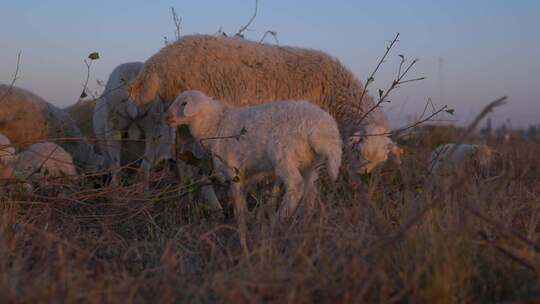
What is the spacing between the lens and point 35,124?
802cm

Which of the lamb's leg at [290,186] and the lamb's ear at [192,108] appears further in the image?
the lamb's ear at [192,108]

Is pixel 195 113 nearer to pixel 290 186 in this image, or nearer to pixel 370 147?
pixel 290 186

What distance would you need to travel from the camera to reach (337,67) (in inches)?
261

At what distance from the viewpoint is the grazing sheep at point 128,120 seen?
245 inches

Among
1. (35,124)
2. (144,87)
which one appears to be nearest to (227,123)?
(144,87)

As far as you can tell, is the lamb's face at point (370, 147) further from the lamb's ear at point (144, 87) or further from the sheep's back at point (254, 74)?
the lamb's ear at point (144, 87)

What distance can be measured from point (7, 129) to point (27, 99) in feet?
1.60

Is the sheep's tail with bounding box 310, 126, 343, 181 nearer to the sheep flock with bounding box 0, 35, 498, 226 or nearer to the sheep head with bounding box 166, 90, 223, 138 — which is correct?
the sheep flock with bounding box 0, 35, 498, 226

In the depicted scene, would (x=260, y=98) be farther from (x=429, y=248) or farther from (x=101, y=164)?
(x=429, y=248)

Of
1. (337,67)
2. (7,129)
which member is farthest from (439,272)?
(7,129)

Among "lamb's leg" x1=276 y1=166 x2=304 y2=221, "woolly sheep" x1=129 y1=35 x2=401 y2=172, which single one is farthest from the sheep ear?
"woolly sheep" x1=129 y1=35 x2=401 y2=172

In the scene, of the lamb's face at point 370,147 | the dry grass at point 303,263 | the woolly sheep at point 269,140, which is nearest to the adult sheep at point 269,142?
the woolly sheep at point 269,140

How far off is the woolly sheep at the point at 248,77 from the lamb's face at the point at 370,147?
0.47 metres

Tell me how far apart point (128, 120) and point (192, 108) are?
223cm
